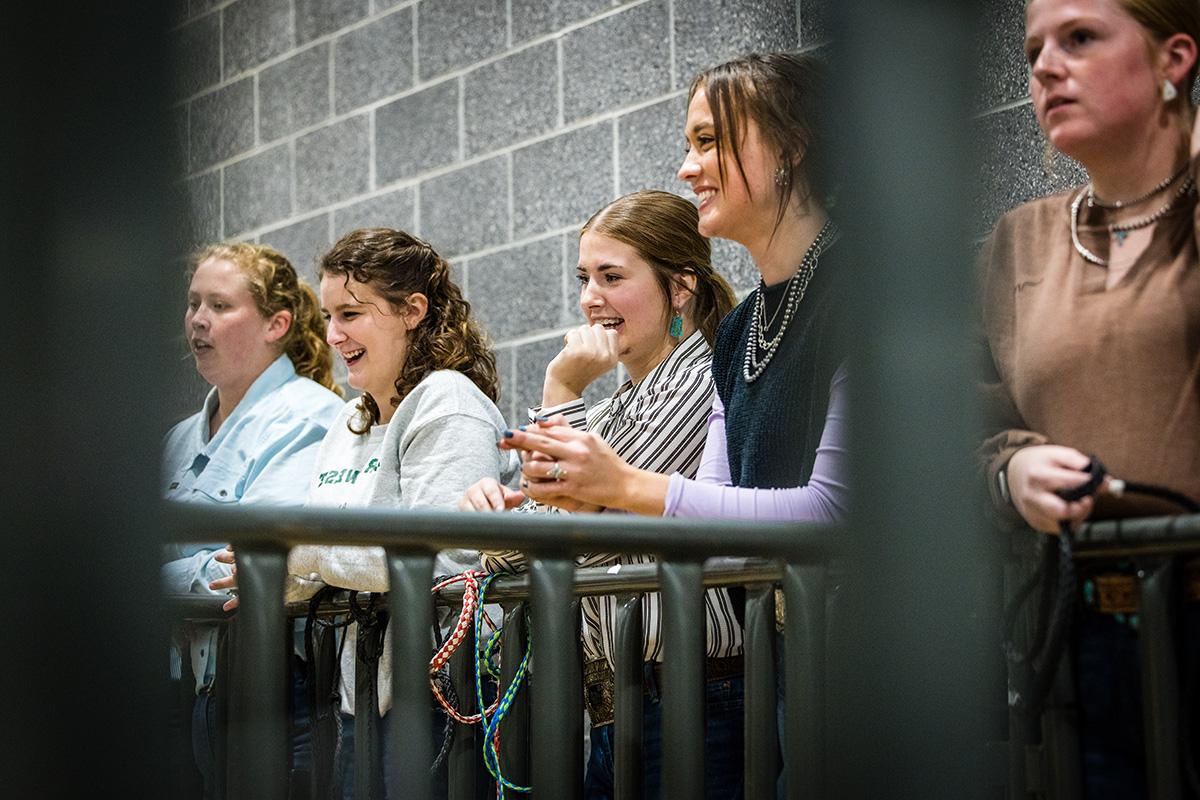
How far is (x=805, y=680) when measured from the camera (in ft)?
2.72

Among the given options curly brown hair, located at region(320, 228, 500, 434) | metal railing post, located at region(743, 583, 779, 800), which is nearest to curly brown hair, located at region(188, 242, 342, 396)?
curly brown hair, located at region(320, 228, 500, 434)

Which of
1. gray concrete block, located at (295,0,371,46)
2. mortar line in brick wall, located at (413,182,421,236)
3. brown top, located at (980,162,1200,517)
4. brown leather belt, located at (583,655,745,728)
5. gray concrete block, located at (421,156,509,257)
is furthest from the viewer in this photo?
gray concrete block, located at (295,0,371,46)

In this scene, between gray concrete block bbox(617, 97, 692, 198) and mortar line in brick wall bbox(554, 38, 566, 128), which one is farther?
mortar line in brick wall bbox(554, 38, 566, 128)

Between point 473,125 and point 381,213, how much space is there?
0.42 meters

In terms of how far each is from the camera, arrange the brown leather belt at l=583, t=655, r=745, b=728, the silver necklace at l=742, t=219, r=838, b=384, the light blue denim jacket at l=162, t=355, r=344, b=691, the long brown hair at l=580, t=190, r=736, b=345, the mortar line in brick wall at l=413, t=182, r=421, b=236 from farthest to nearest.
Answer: the mortar line in brick wall at l=413, t=182, r=421, b=236 < the light blue denim jacket at l=162, t=355, r=344, b=691 < the long brown hair at l=580, t=190, r=736, b=345 < the brown leather belt at l=583, t=655, r=745, b=728 < the silver necklace at l=742, t=219, r=838, b=384

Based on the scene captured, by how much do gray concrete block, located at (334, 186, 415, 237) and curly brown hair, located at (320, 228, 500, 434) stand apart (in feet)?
4.00

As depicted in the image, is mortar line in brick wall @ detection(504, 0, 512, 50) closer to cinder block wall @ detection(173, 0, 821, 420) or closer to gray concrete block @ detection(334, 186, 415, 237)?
cinder block wall @ detection(173, 0, 821, 420)

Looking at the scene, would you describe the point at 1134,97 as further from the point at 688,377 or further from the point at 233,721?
the point at 233,721

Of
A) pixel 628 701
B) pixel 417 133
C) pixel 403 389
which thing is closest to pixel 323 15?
pixel 417 133

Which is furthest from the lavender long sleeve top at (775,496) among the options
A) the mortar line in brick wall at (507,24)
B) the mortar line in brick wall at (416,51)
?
the mortar line in brick wall at (416,51)

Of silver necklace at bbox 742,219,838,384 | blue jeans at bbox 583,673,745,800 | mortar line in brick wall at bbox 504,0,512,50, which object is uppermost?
mortar line in brick wall at bbox 504,0,512,50

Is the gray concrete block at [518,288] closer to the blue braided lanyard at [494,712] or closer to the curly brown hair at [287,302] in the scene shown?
the curly brown hair at [287,302]

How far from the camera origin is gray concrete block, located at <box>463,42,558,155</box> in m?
3.61

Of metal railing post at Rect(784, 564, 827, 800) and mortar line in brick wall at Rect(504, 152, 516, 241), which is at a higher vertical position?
mortar line in brick wall at Rect(504, 152, 516, 241)
